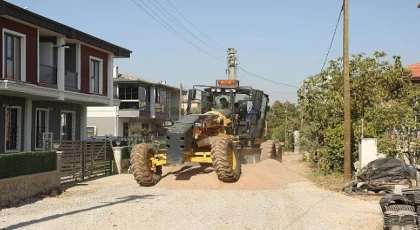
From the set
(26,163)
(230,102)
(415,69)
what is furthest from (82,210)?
(415,69)

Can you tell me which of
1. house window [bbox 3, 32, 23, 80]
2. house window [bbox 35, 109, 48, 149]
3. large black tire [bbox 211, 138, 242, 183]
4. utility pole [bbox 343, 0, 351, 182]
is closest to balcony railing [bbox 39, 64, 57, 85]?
house window [bbox 35, 109, 48, 149]

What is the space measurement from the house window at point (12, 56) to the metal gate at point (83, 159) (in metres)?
4.19

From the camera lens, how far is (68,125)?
28781 millimetres

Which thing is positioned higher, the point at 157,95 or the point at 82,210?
the point at 157,95

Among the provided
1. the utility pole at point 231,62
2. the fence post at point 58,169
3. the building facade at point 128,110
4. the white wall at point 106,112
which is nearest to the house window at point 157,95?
the building facade at point 128,110

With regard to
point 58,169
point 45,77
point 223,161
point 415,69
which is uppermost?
point 415,69

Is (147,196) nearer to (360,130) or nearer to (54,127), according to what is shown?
(360,130)

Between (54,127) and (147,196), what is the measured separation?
1273cm

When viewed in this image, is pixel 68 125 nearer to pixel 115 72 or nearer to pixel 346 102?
pixel 346 102

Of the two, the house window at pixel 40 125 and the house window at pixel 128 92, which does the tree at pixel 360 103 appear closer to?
the house window at pixel 40 125

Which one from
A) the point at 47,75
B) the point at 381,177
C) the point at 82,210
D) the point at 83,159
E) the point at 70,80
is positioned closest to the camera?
the point at 82,210

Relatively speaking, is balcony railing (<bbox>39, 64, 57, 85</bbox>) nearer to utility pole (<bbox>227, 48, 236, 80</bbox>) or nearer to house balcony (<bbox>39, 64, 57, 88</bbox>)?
house balcony (<bbox>39, 64, 57, 88</bbox>)

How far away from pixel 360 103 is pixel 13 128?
14340 millimetres

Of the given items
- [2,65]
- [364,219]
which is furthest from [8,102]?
[364,219]
